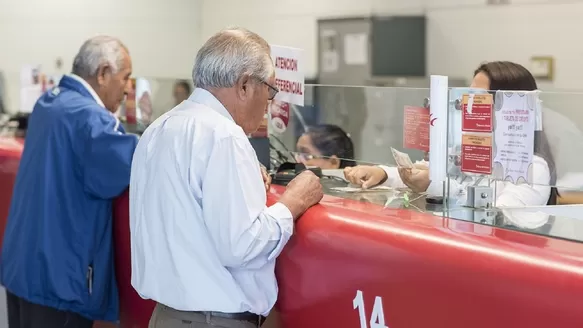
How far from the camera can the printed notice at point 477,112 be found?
2012mm

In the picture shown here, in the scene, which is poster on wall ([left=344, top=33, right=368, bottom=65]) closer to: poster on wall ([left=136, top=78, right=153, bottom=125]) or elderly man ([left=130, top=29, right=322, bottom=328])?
poster on wall ([left=136, top=78, right=153, bottom=125])

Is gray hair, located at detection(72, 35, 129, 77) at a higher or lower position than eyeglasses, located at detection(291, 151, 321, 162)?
higher

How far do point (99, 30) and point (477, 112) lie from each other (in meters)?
6.57

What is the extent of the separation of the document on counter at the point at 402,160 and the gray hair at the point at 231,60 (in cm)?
53

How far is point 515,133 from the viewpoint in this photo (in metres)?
1.98

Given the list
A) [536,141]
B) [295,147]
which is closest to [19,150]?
[295,147]

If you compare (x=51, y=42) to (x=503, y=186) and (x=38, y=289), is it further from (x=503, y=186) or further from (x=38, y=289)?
(x=503, y=186)

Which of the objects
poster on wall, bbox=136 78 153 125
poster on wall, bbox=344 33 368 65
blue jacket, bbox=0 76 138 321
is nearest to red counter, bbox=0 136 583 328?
blue jacket, bbox=0 76 138 321

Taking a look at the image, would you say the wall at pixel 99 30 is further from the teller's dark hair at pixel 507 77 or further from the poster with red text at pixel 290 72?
the teller's dark hair at pixel 507 77

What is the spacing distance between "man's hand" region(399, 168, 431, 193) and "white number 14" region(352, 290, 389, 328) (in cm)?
48

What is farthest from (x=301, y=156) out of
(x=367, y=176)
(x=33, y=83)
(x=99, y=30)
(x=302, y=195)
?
(x=99, y=30)

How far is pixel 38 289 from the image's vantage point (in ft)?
9.60

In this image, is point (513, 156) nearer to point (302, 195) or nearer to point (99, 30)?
point (302, 195)

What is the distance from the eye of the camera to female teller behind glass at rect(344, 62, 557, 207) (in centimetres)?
198
